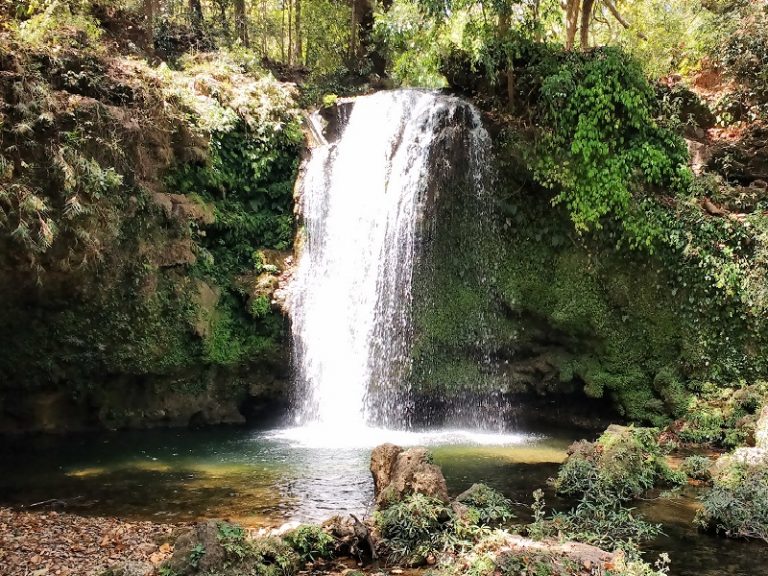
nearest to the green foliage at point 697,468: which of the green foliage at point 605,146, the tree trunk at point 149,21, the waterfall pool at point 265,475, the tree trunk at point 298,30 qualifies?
the waterfall pool at point 265,475

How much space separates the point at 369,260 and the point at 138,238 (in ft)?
15.0

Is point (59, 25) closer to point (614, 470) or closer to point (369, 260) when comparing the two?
point (369, 260)

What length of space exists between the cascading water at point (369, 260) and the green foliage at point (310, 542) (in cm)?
660

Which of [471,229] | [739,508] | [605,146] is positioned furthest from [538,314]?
[739,508]

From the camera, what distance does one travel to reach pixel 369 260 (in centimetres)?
1334

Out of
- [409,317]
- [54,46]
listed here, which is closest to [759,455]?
[409,317]

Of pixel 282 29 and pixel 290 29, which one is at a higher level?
pixel 282 29

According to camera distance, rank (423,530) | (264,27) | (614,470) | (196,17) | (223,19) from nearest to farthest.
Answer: (423,530) → (614,470) → (196,17) → (223,19) → (264,27)

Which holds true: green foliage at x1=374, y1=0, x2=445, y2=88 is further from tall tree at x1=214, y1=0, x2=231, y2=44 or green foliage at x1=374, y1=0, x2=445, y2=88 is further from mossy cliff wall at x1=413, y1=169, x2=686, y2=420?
tall tree at x1=214, y1=0, x2=231, y2=44

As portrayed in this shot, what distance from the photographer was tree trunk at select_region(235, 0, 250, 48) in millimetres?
21578

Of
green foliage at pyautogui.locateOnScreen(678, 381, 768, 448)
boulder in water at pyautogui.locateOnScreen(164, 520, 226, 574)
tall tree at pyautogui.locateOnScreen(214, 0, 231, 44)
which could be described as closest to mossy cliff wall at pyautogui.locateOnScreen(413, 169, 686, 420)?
green foliage at pyautogui.locateOnScreen(678, 381, 768, 448)

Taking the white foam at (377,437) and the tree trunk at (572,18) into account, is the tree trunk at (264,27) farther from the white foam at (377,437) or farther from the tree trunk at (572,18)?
the white foam at (377,437)

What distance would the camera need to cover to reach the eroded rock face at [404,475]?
6430mm

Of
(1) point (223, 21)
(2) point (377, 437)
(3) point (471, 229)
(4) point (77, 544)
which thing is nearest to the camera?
(4) point (77, 544)
